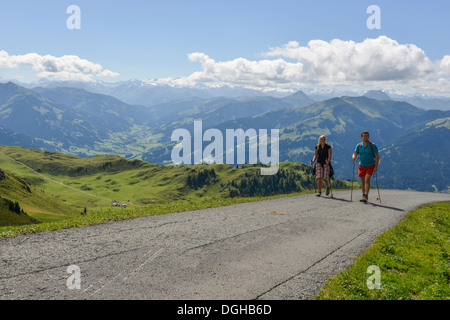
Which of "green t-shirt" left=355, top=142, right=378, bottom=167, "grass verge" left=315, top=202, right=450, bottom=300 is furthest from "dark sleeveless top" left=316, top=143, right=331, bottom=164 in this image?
"grass verge" left=315, top=202, right=450, bottom=300

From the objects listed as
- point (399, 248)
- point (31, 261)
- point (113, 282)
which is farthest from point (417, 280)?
point (31, 261)

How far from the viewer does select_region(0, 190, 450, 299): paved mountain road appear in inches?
305

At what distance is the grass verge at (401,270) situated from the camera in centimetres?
805

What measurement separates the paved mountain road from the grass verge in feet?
1.76

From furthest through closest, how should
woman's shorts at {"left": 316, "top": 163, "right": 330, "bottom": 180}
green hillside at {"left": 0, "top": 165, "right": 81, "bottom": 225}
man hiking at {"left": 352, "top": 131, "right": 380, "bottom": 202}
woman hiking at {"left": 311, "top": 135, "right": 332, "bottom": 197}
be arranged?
green hillside at {"left": 0, "top": 165, "right": 81, "bottom": 225} < woman's shorts at {"left": 316, "top": 163, "right": 330, "bottom": 180} < woman hiking at {"left": 311, "top": 135, "right": 332, "bottom": 197} < man hiking at {"left": 352, "top": 131, "right": 380, "bottom": 202}

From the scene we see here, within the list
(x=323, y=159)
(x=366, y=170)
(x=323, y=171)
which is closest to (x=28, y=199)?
(x=323, y=171)

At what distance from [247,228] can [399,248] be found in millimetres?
6368

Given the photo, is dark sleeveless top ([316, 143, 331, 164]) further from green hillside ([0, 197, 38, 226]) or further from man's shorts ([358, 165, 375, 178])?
green hillside ([0, 197, 38, 226])

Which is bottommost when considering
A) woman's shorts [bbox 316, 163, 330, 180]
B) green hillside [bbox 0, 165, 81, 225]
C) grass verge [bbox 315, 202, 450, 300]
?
green hillside [bbox 0, 165, 81, 225]

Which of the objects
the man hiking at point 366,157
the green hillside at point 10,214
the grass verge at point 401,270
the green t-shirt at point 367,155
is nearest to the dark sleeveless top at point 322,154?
the man hiking at point 366,157

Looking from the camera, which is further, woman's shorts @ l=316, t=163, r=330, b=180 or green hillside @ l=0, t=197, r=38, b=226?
green hillside @ l=0, t=197, r=38, b=226

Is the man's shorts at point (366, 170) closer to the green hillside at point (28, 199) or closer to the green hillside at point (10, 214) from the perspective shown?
the green hillside at point (10, 214)

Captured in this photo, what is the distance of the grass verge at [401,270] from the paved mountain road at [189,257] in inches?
21.1
